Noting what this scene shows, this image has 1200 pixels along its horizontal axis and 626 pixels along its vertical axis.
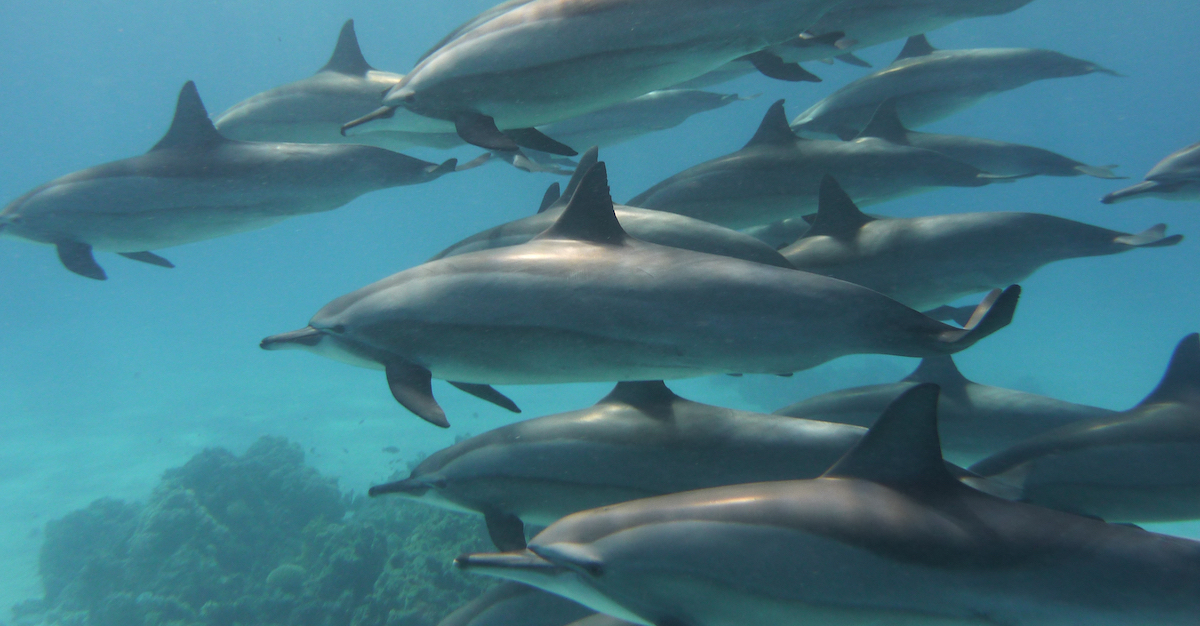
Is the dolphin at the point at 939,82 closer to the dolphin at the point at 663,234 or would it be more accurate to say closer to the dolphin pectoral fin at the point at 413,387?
the dolphin at the point at 663,234

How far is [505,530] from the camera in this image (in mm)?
3797

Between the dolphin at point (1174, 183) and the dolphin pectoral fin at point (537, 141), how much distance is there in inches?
173

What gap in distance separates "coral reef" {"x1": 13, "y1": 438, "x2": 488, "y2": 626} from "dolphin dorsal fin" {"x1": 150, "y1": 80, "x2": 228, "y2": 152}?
6633 mm

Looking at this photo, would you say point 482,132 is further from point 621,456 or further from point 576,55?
point 621,456

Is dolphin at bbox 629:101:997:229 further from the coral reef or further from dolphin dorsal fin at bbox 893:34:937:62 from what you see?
the coral reef

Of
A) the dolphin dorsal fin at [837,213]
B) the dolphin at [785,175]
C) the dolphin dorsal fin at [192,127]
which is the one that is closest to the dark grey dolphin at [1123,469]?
the dolphin dorsal fin at [837,213]

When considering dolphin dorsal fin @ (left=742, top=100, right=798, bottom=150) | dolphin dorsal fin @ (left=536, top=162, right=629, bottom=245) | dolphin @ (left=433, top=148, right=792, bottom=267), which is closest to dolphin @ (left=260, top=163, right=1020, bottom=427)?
dolphin dorsal fin @ (left=536, top=162, right=629, bottom=245)

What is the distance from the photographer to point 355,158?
189 inches

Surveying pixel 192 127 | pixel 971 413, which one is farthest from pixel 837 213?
pixel 192 127

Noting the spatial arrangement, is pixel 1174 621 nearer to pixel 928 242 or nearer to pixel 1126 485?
pixel 1126 485

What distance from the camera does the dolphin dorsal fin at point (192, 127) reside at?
5.04 m

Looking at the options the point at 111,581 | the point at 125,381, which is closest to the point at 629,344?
the point at 111,581

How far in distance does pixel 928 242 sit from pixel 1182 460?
187 cm

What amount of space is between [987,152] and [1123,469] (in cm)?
306
